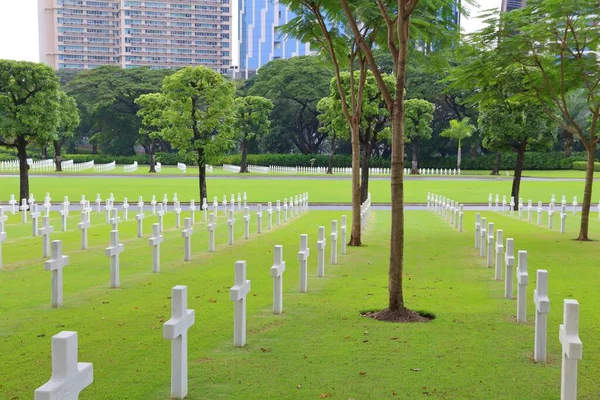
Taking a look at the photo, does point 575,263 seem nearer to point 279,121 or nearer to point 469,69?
point 469,69

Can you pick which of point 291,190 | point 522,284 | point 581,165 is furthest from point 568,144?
point 522,284

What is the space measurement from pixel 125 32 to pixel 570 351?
178 meters

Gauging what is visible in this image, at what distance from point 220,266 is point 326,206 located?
825 inches

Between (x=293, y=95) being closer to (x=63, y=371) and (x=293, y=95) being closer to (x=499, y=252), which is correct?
(x=499, y=252)

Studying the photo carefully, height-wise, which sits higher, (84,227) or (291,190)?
(84,227)

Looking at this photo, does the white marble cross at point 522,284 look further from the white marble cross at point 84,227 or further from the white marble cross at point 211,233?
the white marble cross at point 84,227

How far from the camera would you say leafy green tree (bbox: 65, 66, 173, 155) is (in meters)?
83.2

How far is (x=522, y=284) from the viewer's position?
8.57 meters

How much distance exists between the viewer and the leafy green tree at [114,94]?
273 feet

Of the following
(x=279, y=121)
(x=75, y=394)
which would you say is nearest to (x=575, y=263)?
(x=75, y=394)

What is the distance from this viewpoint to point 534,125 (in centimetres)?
3027

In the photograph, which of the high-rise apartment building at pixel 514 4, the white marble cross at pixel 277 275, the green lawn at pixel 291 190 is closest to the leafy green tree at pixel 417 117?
the green lawn at pixel 291 190

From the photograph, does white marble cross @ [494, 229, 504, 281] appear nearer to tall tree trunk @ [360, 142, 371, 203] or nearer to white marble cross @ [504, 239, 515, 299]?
white marble cross @ [504, 239, 515, 299]

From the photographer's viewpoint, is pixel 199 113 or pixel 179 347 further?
pixel 199 113
